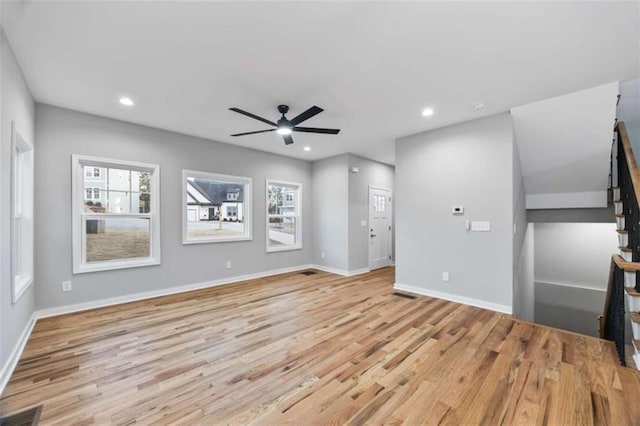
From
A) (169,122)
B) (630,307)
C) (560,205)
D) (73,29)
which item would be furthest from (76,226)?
(560,205)

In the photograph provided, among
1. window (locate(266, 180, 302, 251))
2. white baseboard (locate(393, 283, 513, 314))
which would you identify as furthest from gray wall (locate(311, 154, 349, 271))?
white baseboard (locate(393, 283, 513, 314))

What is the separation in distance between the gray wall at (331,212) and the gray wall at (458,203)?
140 cm

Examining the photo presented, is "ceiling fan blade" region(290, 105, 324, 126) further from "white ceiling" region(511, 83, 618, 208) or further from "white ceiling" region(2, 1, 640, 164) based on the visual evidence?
"white ceiling" region(511, 83, 618, 208)

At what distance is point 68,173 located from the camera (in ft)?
11.7

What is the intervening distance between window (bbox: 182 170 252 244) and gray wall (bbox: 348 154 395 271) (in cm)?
225

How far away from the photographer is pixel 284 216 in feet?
20.4

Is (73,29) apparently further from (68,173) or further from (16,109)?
(68,173)

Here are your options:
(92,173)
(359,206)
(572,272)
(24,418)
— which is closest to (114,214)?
(92,173)

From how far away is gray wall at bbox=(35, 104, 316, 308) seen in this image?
3428 millimetres

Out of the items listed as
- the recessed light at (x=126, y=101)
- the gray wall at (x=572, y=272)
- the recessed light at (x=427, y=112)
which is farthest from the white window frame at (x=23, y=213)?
the gray wall at (x=572, y=272)

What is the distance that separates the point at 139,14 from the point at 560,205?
6.16m

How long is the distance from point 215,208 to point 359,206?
10.3 feet

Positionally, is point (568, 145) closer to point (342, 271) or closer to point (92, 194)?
point (342, 271)

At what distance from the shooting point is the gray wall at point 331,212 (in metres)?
5.83
